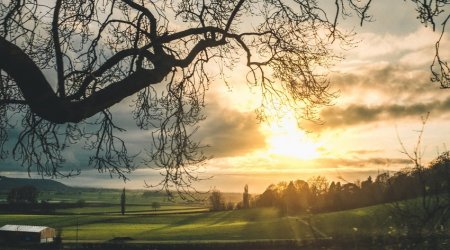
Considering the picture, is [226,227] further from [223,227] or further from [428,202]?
[428,202]

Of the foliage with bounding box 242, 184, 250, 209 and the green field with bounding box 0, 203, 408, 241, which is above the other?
the foliage with bounding box 242, 184, 250, 209

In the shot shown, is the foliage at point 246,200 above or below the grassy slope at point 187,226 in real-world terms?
above

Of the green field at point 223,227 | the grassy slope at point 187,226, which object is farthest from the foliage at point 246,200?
the grassy slope at point 187,226

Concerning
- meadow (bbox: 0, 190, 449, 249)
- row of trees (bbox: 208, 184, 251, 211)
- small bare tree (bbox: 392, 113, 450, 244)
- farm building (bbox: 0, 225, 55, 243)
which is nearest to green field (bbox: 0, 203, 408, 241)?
meadow (bbox: 0, 190, 449, 249)

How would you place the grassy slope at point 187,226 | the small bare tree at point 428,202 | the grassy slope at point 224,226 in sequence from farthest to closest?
the grassy slope at point 187,226 < the grassy slope at point 224,226 < the small bare tree at point 428,202

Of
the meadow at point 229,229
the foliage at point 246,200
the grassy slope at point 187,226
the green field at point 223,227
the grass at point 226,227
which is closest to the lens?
the meadow at point 229,229

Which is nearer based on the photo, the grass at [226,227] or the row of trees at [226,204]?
the grass at [226,227]

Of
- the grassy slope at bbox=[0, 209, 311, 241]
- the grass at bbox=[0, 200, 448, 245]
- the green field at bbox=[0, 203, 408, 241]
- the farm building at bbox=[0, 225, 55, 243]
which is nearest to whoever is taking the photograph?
the grass at bbox=[0, 200, 448, 245]

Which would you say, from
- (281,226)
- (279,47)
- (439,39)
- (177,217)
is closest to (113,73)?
(279,47)

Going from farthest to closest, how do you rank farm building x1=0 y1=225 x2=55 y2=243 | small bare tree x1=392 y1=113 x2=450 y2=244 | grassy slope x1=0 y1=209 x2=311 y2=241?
farm building x1=0 y1=225 x2=55 y2=243 → grassy slope x1=0 y1=209 x2=311 y2=241 → small bare tree x1=392 y1=113 x2=450 y2=244

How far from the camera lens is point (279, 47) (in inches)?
267

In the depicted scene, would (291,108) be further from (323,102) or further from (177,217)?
(177,217)

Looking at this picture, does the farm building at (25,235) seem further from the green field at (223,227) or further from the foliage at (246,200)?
the foliage at (246,200)

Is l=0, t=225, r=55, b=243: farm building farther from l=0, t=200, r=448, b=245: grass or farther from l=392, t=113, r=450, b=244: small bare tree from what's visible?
l=392, t=113, r=450, b=244: small bare tree
